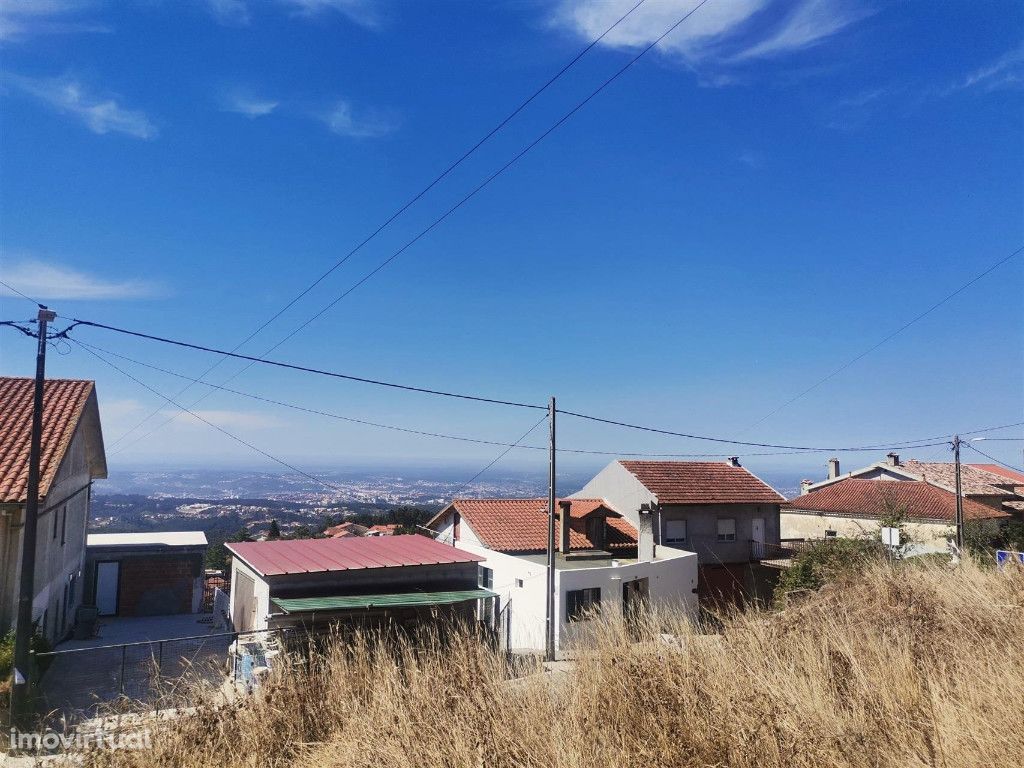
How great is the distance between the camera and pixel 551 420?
1513 centimetres

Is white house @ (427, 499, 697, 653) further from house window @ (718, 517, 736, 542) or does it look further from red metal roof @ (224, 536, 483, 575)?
house window @ (718, 517, 736, 542)

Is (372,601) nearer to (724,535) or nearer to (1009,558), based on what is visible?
(1009,558)

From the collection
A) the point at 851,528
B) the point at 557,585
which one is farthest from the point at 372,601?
the point at 851,528

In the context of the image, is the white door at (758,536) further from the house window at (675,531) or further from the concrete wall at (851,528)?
the house window at (675,531)

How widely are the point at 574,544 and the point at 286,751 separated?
2014cm

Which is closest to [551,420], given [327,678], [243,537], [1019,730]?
[327,678]

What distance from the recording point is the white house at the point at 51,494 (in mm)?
11570

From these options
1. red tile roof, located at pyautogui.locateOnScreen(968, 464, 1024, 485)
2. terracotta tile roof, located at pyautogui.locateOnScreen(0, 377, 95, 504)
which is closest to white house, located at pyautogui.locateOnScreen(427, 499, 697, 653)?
terracotta tile roof, located at pyautogui.locateOnScreen(0, 377, 95, 504)

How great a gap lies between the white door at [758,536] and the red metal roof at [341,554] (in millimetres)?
16214

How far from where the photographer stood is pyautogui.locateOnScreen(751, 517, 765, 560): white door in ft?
93.5

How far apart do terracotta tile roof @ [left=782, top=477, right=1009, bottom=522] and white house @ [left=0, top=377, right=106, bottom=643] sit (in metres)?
27.0

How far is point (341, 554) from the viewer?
16141 millimetres

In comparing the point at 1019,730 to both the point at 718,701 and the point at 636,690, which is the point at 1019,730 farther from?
the point at 636,690

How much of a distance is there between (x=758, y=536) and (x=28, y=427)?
86.9 ft
